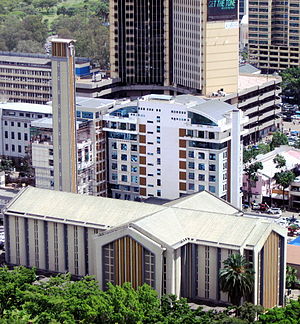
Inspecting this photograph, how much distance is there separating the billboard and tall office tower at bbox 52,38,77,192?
3173 centimetres

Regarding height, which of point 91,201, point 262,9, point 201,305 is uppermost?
point 262,9

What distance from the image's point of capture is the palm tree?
8912 centimetres

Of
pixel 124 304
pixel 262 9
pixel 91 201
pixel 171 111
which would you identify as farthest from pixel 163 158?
pixel 262 9

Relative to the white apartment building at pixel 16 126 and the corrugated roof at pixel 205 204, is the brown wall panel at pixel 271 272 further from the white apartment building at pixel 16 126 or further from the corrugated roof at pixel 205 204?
the white apartment building at pixel 16 126

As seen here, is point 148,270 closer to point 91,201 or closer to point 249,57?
point 91,201

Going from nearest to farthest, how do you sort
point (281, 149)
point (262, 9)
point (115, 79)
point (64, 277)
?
1. point (64, 277)
2. point (281, 149)
3. point (115, 79)
4. point (262, 9)

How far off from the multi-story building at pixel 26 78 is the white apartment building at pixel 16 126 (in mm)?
22212

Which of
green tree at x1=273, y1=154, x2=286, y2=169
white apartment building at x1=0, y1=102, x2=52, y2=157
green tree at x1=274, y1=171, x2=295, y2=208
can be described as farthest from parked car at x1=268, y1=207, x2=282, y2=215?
white apartment building at x1=0, y1=102, x2=52, y2=157

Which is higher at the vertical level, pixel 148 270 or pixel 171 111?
pixel 171 111

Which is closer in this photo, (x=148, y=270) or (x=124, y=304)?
(x=124, y=304)

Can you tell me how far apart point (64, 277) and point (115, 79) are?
6647 cm

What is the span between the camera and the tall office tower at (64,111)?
114938mm

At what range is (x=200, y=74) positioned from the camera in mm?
145250

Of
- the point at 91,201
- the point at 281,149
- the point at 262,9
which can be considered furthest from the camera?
the point at 262,9
